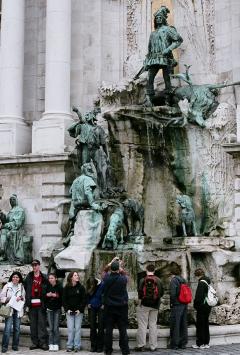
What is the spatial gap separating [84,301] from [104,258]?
10.5ft

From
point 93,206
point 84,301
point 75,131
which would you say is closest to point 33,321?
point 84,301

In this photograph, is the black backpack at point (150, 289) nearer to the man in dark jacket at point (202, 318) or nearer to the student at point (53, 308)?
the man in dark jacket at point (202, 318)

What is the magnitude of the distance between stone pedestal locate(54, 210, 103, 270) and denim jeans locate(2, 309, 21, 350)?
115 inches

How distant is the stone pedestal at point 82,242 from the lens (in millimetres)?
16367

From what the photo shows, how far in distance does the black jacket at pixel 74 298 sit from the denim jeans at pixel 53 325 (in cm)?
48

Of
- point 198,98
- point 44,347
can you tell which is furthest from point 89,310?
point 198,98

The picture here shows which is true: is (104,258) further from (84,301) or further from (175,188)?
(175,188)

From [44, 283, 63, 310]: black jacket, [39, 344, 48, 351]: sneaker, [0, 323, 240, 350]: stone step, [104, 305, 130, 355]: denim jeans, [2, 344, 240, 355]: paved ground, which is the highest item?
[44, 283, 63, 310]: black jacket

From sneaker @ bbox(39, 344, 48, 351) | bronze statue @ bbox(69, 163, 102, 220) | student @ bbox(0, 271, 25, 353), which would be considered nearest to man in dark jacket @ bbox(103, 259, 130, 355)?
sneaker @ bbox(39, 344, 48, 351)

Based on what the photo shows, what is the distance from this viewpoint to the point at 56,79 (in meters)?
22.8

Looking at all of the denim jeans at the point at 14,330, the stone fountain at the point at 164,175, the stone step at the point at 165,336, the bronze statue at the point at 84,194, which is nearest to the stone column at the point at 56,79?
the stone fountain at the point at 164,175

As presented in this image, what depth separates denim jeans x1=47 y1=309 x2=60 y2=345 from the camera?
44.3 feet

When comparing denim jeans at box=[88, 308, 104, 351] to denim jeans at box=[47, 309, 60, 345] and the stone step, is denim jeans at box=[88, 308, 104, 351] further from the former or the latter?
denim jeans at box=[47, 309, 60, 345]

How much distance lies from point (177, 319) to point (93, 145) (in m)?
7.54
